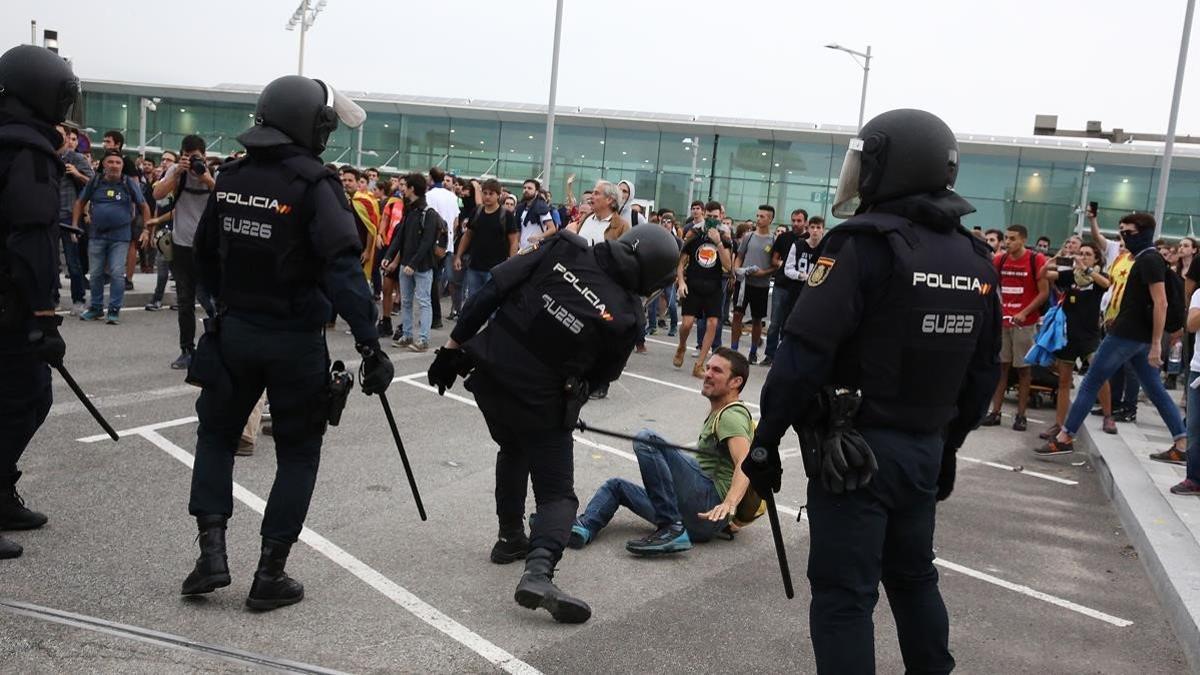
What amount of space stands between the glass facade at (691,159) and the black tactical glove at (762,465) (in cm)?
2581

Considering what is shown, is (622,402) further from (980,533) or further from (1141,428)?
(1141,428)

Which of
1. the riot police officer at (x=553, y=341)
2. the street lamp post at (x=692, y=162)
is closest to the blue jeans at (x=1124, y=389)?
the riot police officer at (x=553, y=341)

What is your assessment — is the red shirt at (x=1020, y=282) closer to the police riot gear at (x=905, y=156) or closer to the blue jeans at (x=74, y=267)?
the police riot gear at (x=905, y=156)

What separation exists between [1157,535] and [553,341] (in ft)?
13.6

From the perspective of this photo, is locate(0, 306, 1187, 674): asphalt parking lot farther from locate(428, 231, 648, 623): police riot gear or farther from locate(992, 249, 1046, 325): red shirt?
locate(992, 249, 1046, 325): red shirt

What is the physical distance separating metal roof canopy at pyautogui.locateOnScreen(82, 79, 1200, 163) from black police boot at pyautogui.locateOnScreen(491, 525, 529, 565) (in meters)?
27.5

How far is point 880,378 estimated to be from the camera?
3.27m

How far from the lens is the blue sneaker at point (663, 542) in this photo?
5.39 metres

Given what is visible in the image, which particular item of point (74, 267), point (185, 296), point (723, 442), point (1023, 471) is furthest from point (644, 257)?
point (74, 267)

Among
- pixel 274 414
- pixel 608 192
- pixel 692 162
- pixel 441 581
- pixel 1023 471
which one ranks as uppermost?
pixel 692 162

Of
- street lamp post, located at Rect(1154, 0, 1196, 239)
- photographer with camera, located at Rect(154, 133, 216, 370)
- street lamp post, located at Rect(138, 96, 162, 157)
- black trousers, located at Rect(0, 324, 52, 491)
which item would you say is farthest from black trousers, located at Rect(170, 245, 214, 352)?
street lamp post, located at Rect(138, 96, 162, 157)

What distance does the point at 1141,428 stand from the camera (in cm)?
1037

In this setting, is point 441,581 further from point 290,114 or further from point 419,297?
point 419,297

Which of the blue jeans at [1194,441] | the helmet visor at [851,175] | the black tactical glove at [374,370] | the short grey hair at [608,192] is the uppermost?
the helmet visor at [851,175]
